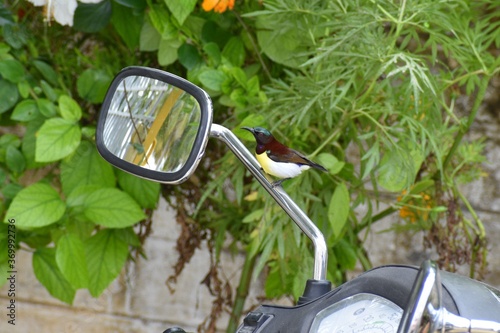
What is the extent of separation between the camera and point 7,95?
1.59 meters

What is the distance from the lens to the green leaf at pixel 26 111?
1.56 metres

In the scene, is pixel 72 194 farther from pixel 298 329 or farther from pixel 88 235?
pixel 298 329

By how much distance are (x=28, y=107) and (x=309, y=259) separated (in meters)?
0.70

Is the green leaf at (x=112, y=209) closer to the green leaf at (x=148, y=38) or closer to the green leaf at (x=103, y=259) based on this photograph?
the green leaf at (x=103, y=259)

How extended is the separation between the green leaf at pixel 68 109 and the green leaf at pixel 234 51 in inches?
13.5

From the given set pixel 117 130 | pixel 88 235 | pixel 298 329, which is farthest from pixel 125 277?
pixel 298 329

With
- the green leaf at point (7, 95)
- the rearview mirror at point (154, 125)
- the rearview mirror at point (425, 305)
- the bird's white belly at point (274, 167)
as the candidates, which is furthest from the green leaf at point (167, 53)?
the rearview mirror at point (425, 305)

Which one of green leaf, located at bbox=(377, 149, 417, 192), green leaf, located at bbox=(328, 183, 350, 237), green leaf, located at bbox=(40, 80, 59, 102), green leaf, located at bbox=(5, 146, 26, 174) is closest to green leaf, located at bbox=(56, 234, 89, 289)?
green leaf, located at bbox=(5, 146, 26, 174)

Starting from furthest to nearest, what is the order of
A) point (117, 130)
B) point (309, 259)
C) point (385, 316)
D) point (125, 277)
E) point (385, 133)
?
point (125, 277) < point (309, 259) < point (385, 133) < point (117, 130) < point (385, 316)

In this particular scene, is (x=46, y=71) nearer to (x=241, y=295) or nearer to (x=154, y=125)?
(x=241, y=295)

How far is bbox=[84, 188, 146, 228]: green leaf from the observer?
1.52m

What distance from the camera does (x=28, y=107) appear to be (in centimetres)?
158

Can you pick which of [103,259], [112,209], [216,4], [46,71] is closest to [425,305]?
[216,4]

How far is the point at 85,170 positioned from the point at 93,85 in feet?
0.67
